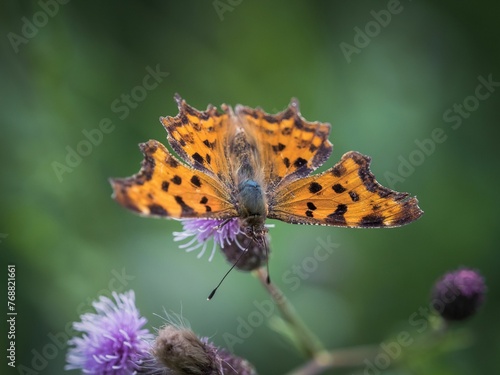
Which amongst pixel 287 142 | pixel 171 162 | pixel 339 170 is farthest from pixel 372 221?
pixel 171 162

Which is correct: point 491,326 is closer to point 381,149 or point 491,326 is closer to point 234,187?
point 381,149

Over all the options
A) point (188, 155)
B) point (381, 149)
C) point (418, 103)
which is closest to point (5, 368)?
point (188, 155)

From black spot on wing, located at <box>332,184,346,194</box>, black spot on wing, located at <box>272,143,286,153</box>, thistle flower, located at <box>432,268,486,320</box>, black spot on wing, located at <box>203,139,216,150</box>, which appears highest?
black spot on wing, located at <box>203,139,216,150</box>

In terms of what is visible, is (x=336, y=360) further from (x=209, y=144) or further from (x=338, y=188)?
(x=209, y=144)

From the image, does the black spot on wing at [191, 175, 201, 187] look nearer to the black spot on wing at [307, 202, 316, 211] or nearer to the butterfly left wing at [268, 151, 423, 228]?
the butterfly left wing at [268, 151, 423, 228]

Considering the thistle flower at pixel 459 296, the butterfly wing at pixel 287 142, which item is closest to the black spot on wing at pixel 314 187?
the butterfly wing at pixel 287 142

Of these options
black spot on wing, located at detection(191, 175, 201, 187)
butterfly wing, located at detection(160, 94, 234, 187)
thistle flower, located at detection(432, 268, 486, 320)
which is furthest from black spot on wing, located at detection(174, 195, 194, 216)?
thistle flower, located at detection(432, 268, 486, 320)
